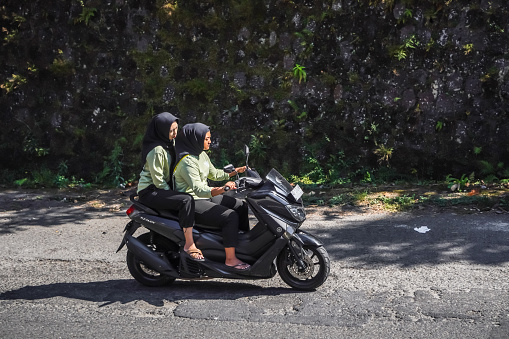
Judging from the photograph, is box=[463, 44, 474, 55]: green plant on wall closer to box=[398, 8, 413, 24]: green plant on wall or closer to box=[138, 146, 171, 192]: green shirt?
box=[398, 8, 413, 24]: green plant on wall

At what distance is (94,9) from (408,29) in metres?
5.22

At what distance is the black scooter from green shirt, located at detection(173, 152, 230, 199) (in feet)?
0.85

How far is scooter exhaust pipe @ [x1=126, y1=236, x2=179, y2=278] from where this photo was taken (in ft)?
18.6

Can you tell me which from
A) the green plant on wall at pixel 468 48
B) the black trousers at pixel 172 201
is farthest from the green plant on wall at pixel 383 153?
the black trousers at pixel 172 201

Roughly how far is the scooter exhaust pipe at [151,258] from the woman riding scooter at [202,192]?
18.8 inches

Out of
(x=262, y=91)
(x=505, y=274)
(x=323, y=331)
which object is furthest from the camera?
(x=262, y=91)

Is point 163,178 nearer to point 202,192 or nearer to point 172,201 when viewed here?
point 172,201

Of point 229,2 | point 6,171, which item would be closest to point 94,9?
point 229,2

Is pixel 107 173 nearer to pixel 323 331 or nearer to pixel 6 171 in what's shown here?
pixel 6 171

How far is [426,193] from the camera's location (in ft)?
29.6

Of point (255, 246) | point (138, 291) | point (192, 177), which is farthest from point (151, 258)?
point (255, 246)

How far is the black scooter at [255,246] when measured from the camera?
217 inches

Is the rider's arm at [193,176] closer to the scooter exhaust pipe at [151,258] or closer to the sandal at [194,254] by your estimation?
the sandal at [194,254]

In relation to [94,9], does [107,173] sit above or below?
below
